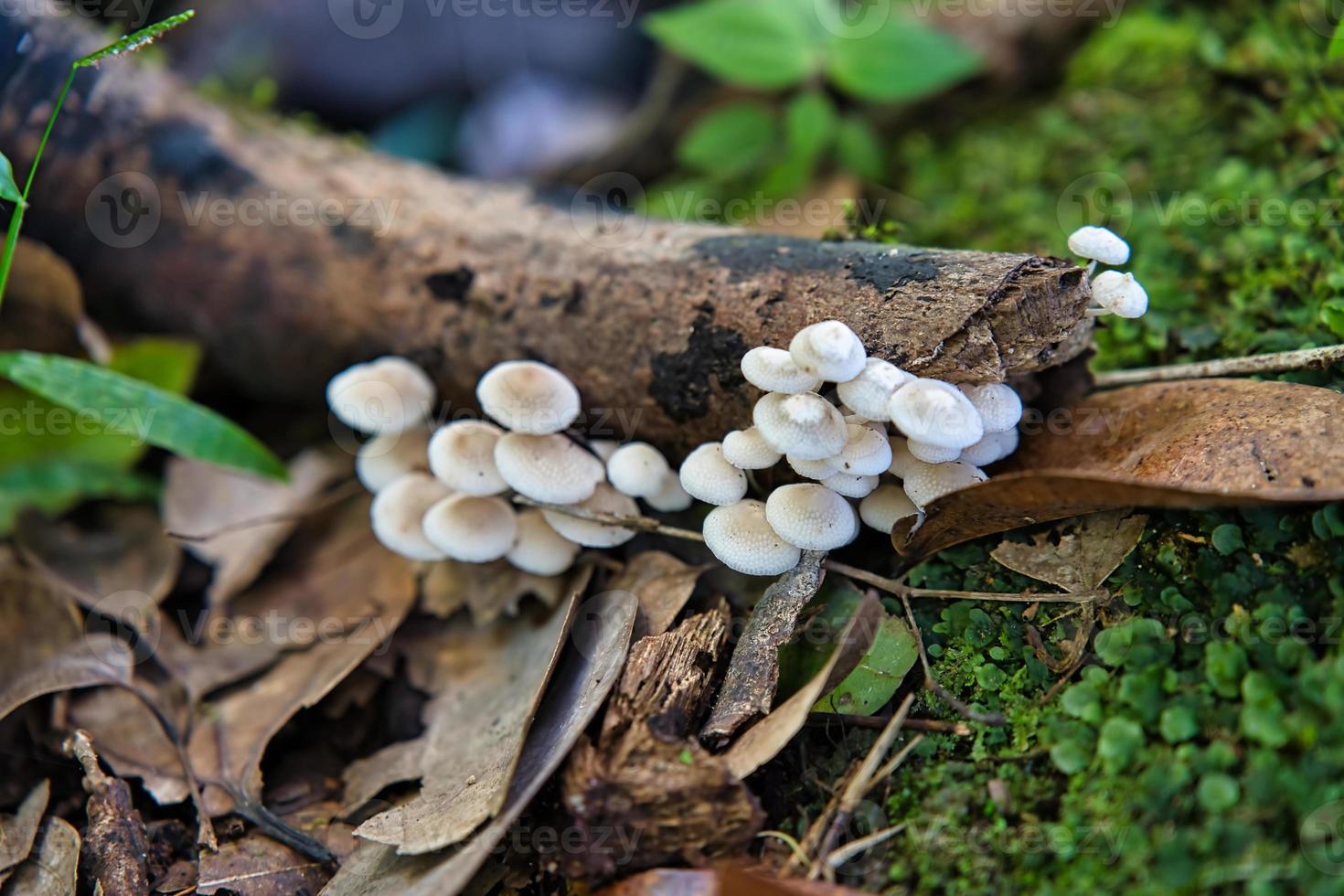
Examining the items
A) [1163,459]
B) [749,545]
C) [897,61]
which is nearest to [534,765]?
[749,545]

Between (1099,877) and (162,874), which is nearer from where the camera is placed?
(1099,877)

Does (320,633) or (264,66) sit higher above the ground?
(264,66)

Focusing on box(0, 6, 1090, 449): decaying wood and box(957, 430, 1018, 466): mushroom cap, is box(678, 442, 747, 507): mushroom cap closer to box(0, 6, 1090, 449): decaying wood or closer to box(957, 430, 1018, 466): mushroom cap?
box(0, 6, 1090, 449): decaying wood

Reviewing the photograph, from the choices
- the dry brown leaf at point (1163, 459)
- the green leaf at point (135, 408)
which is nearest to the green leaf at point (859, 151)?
the dry brown leaf at point (1163, 459)

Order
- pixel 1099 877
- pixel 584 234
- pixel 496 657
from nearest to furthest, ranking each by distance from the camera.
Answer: pixel 1099 877 → pixel 496 657 → pixel 584 234

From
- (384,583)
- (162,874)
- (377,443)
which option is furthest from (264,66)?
(162,874)

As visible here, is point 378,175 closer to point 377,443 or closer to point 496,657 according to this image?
point 377,443

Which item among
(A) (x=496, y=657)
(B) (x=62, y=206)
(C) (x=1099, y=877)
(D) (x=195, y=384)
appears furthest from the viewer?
(D) (x=195, y=384)

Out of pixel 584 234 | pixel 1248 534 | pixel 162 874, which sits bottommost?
pixel 162 874
